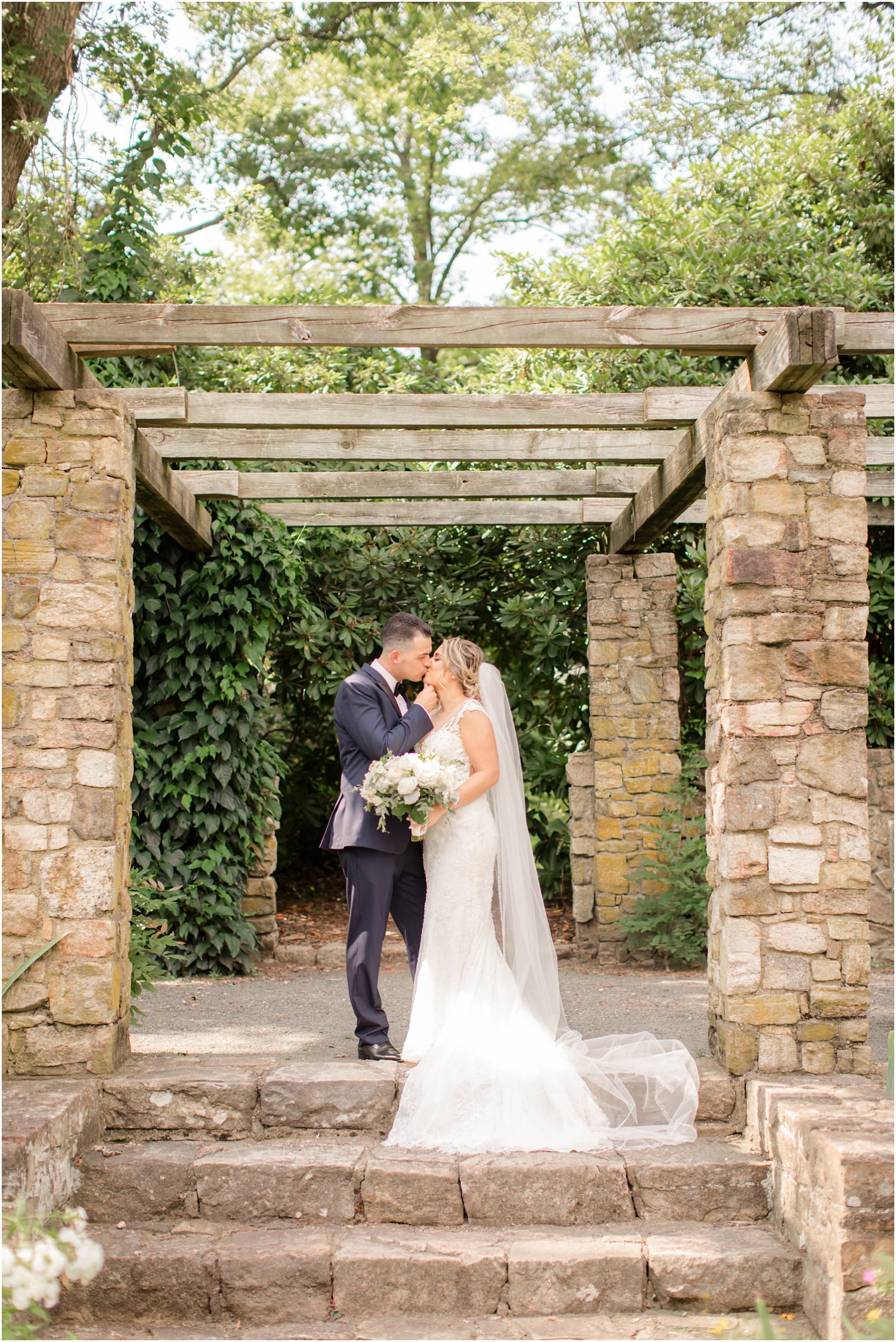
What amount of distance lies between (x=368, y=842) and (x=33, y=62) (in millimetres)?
7658

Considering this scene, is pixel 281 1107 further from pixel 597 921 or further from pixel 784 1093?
pixel 597 921

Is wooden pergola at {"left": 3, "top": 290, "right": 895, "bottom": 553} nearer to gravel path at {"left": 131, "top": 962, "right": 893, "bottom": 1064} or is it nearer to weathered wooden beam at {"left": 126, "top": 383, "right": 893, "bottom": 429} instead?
weathered wooden beam at {"left": 126, "top": 383, "right": 893, "bottom": 429}

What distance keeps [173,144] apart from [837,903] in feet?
24.0

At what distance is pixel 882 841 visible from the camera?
7.91 meters

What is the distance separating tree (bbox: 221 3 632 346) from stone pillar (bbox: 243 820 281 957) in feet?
34.8

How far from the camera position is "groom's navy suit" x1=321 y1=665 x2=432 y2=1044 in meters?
4.61

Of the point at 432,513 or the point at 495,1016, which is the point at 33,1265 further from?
the point at 432,513

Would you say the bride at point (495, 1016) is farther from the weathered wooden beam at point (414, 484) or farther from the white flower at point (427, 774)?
the weathered wooden beam at point (414, 484)

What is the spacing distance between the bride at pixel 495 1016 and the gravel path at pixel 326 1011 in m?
0.70

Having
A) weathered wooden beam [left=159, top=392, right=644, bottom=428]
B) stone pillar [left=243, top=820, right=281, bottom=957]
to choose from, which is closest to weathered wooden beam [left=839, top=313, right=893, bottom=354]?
weathered wooden beam [left=159, top=392, right=644, bottom=428]

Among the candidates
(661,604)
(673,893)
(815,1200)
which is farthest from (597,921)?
(815,1200)

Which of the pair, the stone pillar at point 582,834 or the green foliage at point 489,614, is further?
the green foliage at point 489,614

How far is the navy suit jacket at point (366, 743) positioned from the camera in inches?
182

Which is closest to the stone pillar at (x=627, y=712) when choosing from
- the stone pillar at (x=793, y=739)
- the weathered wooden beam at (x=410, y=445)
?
the weathered wooden beam at (x=410, y=445)
